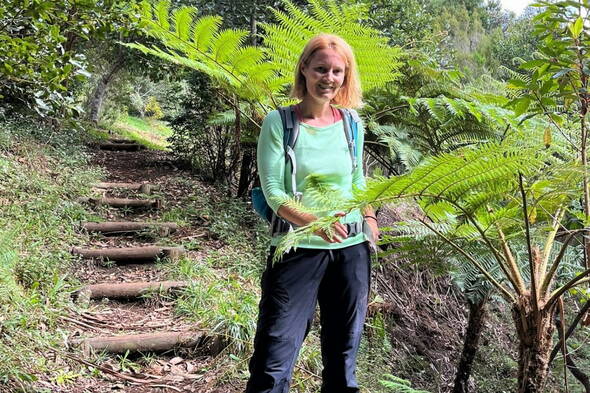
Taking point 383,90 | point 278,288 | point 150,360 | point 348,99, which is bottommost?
point 150,360

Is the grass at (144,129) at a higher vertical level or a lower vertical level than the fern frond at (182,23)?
higher

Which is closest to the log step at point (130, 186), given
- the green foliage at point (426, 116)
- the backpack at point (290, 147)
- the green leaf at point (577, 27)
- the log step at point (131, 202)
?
the log step at point (131, 202)

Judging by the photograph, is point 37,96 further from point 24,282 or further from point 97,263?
point 97,263

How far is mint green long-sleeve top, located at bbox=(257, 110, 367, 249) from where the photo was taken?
166 cm

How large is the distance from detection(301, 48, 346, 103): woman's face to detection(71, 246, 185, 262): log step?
2819 millimetres

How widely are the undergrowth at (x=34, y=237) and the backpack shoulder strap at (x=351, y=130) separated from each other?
1.64 metres

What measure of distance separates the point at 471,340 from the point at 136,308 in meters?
2.22

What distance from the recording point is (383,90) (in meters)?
3.49

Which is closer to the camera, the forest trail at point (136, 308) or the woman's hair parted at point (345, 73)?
the woman's hair parted at point (345, 73)

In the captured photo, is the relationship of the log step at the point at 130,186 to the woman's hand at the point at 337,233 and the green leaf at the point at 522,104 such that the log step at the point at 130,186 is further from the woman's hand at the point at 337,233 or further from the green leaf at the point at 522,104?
the green leaf at the point at 522,104

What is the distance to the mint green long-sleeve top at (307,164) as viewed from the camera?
166 centimetres

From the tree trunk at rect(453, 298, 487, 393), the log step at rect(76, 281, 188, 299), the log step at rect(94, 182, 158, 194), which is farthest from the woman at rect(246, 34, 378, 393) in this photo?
the log step at rect(94, 182, 158, 194)

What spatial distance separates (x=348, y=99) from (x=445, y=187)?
0.55m

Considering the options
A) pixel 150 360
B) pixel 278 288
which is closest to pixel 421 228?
pixel 278 288
